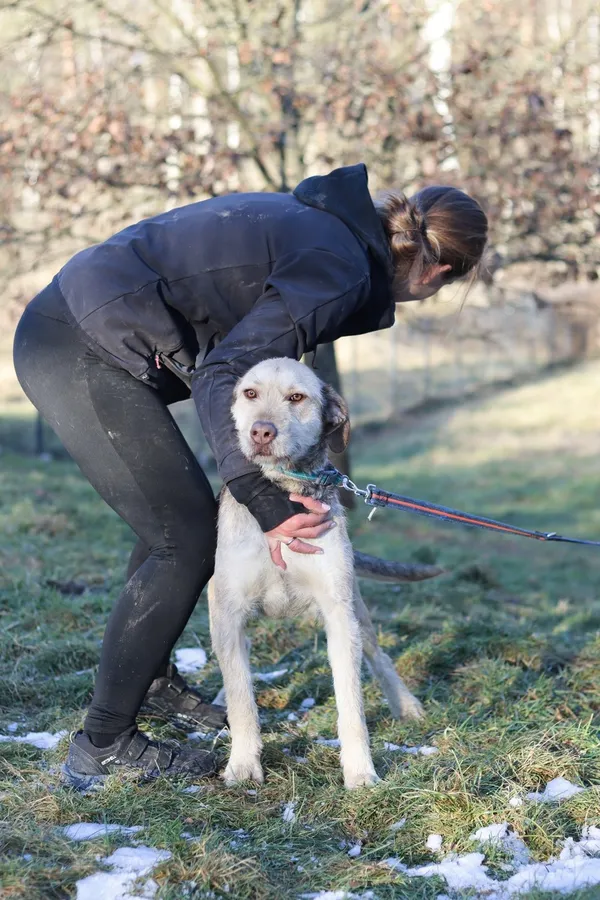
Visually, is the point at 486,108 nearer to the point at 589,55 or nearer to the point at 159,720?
the point at 589,55

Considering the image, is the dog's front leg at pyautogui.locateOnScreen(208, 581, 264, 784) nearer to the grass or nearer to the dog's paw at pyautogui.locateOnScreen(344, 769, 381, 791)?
the grass

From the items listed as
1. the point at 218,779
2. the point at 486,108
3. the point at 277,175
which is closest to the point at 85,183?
the point at 277,175

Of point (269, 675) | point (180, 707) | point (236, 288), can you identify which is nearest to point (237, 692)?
point (180, 707)

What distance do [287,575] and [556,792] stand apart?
111cm

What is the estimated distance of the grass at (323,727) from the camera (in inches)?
103

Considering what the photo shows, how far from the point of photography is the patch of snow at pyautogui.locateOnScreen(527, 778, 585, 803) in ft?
9.69

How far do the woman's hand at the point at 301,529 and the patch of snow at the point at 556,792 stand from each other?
3.38 feet

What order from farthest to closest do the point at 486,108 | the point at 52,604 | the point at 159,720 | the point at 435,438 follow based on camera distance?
the point at 435,438, the point at 486,108, the point at 52,604, the point at 159,720

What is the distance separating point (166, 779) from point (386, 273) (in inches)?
71.0

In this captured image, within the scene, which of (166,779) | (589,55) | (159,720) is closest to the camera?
(166,779)

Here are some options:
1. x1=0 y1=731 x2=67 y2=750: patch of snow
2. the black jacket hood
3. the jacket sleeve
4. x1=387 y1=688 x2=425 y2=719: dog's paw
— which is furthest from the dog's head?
x1=0 y1=731 x2=67 y2=750: patch of snow

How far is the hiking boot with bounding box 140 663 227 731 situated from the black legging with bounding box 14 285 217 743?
1.93ft

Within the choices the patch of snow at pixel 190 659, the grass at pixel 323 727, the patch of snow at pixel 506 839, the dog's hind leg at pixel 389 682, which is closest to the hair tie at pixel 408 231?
the dog's hind leg at pixel 389 682

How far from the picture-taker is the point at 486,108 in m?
7.89
